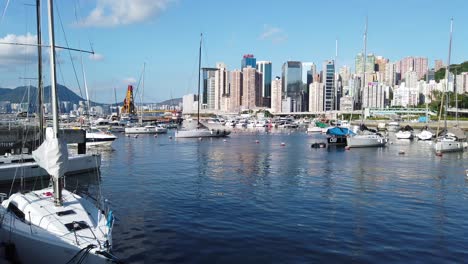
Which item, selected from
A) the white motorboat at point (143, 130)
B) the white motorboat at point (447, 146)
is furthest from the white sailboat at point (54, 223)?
the white motorboat at point (143, 130)

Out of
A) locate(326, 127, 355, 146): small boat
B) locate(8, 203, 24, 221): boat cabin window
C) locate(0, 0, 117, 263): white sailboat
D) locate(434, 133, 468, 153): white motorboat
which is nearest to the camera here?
locate(0, 0, 117, 263): white sailboat

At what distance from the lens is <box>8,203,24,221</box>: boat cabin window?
1485 cm

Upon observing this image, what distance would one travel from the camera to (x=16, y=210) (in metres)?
15.2

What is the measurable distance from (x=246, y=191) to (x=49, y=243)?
17.5m

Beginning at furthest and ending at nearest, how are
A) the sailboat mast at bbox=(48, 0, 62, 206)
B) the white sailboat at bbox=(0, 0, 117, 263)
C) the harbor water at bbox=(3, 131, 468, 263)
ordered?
the harbor water at bbox=(3, 131, 468, 263) → the sailboat mast at bbox=(48, 0, 62, 206) → the white sailboat at bbox=(0, 0, 117, 263)

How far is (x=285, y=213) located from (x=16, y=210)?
13022mm

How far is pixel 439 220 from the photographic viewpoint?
21797mm

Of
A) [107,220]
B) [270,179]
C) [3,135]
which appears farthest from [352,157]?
[107,220]

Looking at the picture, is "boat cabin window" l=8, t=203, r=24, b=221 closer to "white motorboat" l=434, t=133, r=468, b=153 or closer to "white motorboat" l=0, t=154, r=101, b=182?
"white motorboat" l=0, t=154, r=101, b=182

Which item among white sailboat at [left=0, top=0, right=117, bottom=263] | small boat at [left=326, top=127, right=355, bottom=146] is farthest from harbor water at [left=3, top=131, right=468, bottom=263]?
small boat at [left=326, top=127, right=355, bottom=146]

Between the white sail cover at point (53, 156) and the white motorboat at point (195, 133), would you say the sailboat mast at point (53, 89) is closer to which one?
the white sail cover at point (53, 156)

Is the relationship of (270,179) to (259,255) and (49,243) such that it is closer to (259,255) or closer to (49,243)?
(259,255)

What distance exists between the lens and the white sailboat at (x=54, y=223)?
12312 mm

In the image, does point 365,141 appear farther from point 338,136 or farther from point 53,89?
point 53,89
